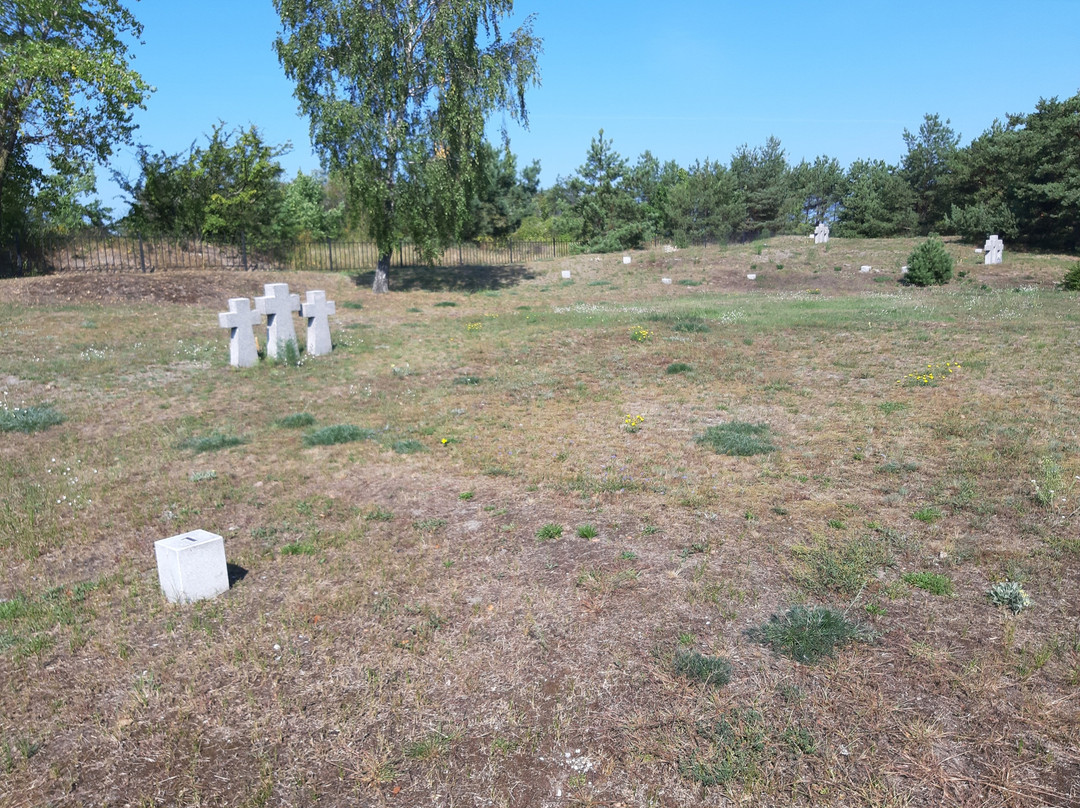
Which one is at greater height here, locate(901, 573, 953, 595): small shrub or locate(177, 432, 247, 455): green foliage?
locate(177, 432, 247, 455): green foliage

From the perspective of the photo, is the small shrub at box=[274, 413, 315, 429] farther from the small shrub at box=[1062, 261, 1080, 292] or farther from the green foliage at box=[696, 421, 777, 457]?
the small shrub at box=[1062, 261, 1080, 292]

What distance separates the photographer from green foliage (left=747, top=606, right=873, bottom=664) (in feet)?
13.1

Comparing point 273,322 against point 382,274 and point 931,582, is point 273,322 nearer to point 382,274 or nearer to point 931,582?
point 931,582

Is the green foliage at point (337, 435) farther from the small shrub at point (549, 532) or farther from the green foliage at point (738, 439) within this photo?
the green foliage at point (738, 439)

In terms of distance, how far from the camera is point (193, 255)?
27.4 meters

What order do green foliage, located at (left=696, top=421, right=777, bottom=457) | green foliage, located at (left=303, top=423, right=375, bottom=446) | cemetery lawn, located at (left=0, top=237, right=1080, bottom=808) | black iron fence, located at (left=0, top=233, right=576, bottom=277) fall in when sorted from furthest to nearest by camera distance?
1. black iron fence, located at (left=0, top=233, right=576, bottom=277)
2. green foliage, located at (left=303, top=423, right=375, bottom=446)
3. green foliage, located at (left=696, top=421, right=777, bottom=457)
4. cemetery lawn, located at (left=0, top=237, right=1080, bottom=808)

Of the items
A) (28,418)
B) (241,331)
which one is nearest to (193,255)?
(241,331)

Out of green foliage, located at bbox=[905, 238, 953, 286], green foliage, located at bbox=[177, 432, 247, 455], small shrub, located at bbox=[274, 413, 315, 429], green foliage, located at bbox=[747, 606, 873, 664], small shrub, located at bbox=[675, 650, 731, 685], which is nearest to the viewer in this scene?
small shrub, located at bbox=[675, 650, 731, 685]

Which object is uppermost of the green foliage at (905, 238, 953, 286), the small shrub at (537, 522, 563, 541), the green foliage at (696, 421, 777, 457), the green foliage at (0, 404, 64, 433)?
the green foliage at (905, 238, 953, 286)

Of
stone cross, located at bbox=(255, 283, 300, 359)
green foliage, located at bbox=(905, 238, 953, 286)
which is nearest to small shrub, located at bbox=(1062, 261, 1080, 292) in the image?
green foliage, located at bbox=(905, 238, 953, 286)

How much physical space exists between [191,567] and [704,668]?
3415 millimetres

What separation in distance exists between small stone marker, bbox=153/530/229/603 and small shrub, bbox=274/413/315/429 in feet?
14.2

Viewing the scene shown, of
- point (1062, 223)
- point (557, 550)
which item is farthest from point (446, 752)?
point (1062, 223)

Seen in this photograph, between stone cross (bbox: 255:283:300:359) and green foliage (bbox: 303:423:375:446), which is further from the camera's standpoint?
stone cross (bbox: 255:283:300:359)
